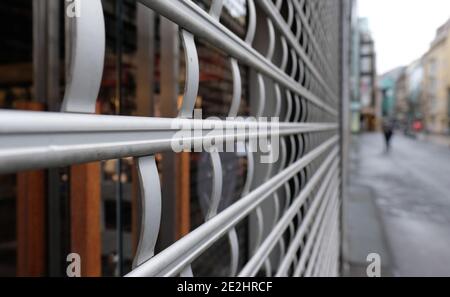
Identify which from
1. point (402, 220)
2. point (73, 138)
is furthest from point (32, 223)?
point (402, 220)

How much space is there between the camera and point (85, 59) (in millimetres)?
402

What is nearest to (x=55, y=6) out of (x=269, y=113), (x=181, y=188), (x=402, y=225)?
(x=181, y=188)

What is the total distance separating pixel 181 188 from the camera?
8.98 ft

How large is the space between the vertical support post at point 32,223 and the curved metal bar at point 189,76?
8.00 ft

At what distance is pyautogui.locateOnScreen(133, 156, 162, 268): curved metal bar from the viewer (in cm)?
52

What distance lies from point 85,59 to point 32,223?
2.74 metres

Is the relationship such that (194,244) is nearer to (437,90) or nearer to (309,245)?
(309,245)

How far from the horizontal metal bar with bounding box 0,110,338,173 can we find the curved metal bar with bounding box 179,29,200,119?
60mm

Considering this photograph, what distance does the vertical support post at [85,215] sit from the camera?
2285mm

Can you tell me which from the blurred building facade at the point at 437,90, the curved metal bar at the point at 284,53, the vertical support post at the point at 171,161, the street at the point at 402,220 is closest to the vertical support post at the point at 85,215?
the vertical support post at the point at 171,161

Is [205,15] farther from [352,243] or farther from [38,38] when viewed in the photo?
[352,243]

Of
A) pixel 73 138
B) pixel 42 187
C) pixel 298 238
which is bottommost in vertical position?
pixel 298 238

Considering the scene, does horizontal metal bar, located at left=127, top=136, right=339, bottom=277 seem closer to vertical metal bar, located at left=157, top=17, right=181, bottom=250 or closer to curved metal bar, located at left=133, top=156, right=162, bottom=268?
curved metal bar, located at left=133, top=156, right=162, bottom=268

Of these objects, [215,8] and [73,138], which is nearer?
[73,138]
